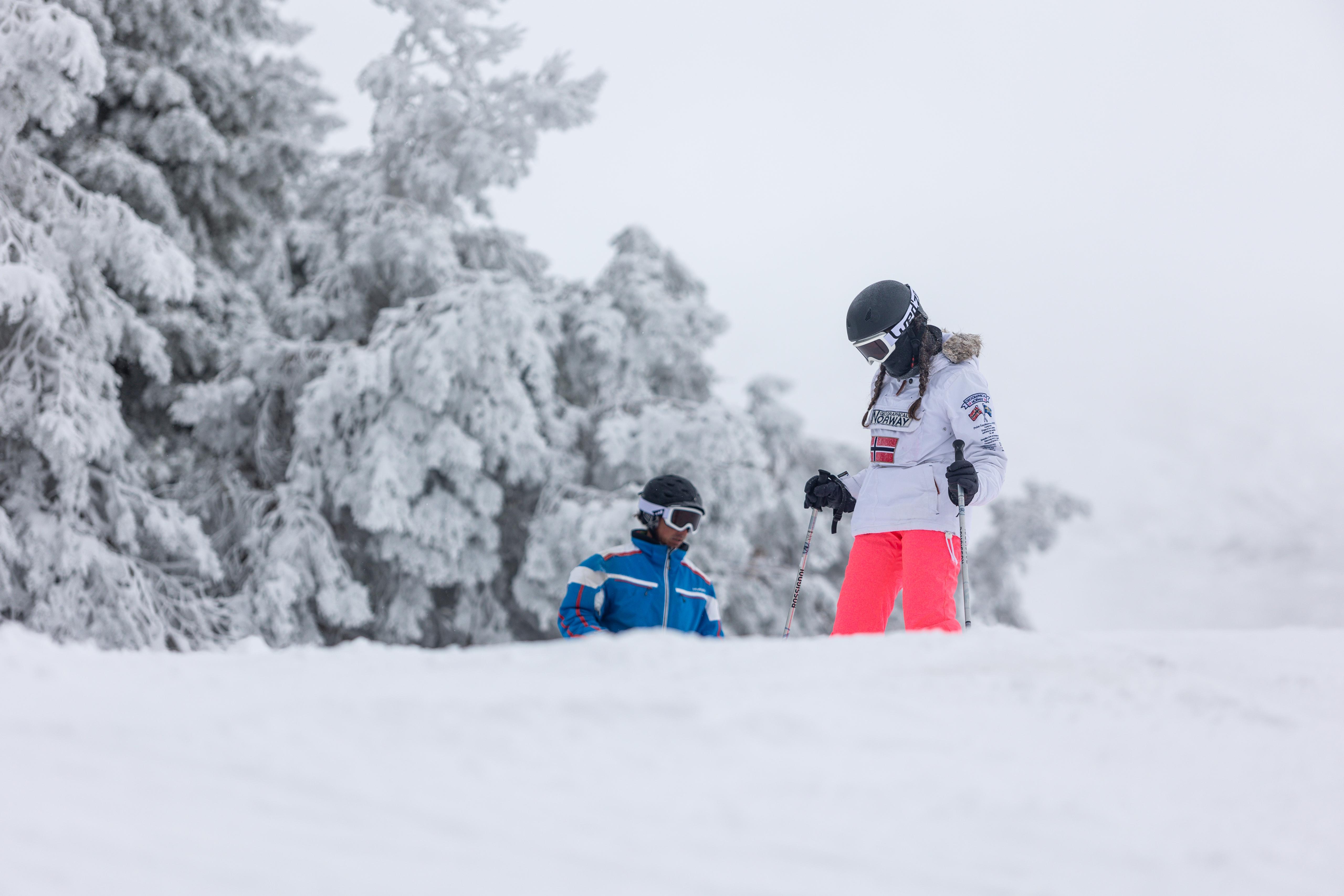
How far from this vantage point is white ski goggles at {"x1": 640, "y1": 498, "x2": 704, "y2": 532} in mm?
3523

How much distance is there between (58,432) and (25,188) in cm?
181

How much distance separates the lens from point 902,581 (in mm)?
3197

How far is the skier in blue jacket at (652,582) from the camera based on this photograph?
3363 mm

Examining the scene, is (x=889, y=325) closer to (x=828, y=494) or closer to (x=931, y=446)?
(x=931, y=446)

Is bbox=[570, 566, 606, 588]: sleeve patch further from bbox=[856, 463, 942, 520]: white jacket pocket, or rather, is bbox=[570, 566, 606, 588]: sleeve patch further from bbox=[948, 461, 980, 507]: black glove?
bbox=[948, 461, 980, 507]: black glove

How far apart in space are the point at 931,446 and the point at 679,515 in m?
0.92

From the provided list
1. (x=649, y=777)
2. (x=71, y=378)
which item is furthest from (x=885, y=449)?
(x=71, y=378)

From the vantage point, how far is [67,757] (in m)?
1.38

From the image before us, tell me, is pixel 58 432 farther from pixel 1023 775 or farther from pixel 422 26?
pixel 1023 775

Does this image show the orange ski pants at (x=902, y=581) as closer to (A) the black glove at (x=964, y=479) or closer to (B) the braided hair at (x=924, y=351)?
(A) the black glove at (x=964, y=479)

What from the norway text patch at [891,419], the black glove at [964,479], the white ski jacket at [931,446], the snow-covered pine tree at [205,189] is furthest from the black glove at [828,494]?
the snow-covered pine tree at [205,189]

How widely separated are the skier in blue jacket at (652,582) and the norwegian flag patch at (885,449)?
66 centimetres

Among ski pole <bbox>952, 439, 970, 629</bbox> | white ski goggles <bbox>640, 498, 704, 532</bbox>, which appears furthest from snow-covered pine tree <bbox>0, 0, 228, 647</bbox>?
ski pole <bbox>952, 439, 970, 629</bbox>

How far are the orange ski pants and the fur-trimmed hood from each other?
0.59m
